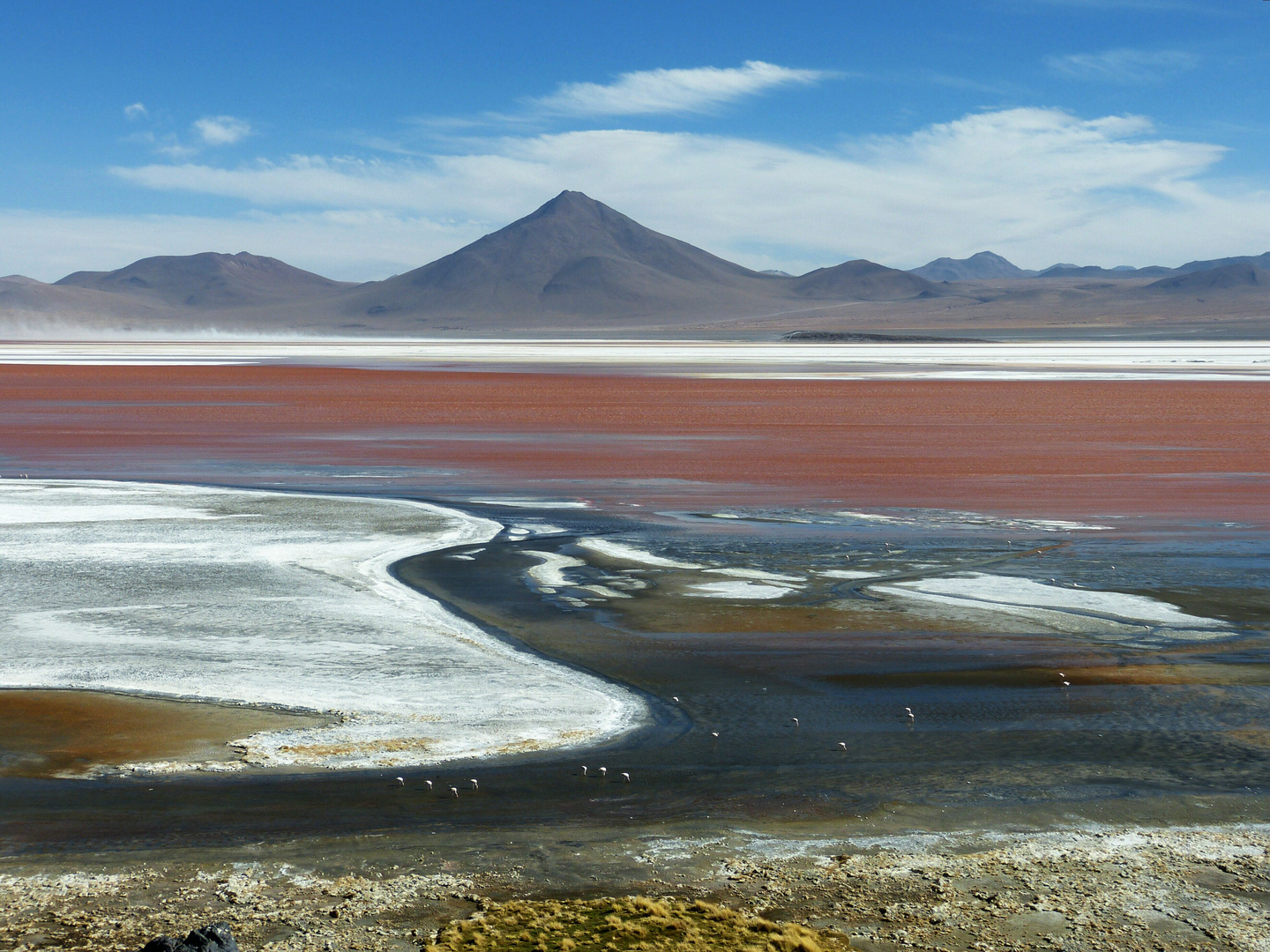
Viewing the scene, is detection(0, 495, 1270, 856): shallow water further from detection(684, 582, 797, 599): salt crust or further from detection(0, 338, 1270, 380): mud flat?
detection(0, 338, 1270, 380): mud flat

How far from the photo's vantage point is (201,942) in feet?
14.4

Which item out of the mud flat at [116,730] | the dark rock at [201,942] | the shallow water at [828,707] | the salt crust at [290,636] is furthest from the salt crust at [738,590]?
the dark rock at [201,942]

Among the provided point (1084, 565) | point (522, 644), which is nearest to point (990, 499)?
point (1084, 565)

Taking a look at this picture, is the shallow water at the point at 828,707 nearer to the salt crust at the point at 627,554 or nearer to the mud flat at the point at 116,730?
the salt crust at the point at 627,554

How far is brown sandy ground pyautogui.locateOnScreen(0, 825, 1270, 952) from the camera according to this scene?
4.73 m

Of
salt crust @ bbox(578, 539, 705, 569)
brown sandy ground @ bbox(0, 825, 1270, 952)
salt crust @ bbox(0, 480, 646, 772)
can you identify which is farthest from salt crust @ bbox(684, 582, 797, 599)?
brown sandy ground @ bbox(0, 825, 1270, 952)

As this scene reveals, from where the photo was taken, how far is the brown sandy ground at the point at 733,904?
4.73 meters

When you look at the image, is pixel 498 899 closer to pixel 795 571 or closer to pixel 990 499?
pixel 795 571

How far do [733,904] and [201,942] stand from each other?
6.40 feet

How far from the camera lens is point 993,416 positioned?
30.2m

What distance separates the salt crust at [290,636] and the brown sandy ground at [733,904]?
59.0 inches

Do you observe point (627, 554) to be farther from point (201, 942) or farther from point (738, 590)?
point (201, 942)

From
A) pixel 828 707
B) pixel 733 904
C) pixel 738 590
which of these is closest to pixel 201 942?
pixel 733 904

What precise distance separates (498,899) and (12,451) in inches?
767
